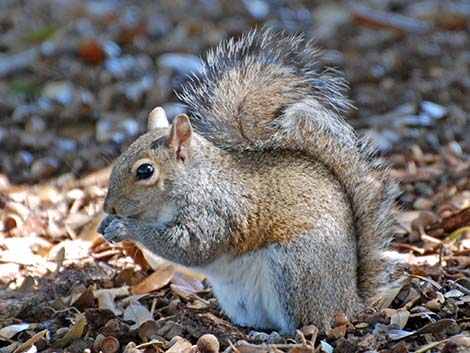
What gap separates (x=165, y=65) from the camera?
5.90 m

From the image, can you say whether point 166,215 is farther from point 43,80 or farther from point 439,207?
point 43,80

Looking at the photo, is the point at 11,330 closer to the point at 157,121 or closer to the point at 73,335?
the point at 73,335

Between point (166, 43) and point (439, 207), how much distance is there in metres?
3.05

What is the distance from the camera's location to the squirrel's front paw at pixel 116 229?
9.04ft

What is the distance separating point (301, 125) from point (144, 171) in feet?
1.75

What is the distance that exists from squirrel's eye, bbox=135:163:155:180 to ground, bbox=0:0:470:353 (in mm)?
450

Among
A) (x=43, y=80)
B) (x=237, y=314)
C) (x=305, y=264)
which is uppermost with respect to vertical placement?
(x=43, y=80)

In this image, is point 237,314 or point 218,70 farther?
point 218,70

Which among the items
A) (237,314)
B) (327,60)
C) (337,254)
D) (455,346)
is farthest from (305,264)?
(327,60)

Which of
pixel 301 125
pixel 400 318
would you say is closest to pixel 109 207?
pixel 301 125

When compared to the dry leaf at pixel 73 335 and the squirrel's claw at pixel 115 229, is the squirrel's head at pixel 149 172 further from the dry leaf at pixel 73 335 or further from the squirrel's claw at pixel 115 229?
the dry leaf at pixel 73 335

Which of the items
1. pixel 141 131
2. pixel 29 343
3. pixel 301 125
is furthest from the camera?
pixel 141 131

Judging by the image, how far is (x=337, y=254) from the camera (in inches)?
107

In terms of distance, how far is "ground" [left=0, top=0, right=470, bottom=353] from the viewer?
2734 millimetres
